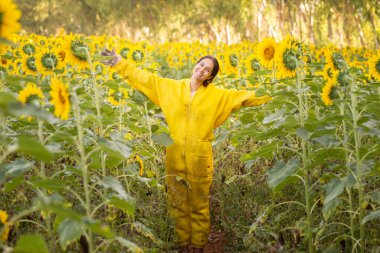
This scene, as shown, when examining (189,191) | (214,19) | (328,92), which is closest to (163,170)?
(189,191)

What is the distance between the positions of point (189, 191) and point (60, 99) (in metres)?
1.66

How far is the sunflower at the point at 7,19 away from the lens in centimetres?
197

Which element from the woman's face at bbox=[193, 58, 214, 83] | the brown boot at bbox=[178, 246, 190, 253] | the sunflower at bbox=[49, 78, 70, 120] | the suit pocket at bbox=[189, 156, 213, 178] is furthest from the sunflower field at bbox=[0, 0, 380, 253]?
the woman's face at bbox=[193, 58, 214, 83]

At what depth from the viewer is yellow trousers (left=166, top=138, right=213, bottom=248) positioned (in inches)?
145

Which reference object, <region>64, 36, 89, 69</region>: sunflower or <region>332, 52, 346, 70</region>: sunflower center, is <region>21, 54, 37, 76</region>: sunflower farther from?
<region>332, 52, 346, 70</region>: sunflower center

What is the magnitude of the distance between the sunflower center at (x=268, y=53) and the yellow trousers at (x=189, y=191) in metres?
0.77

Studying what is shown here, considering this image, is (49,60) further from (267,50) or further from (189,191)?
(267,50)

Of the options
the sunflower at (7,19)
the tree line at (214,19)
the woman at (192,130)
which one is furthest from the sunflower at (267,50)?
the tree line at (214,19)

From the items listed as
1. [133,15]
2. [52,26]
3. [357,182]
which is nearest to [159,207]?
[357,182]

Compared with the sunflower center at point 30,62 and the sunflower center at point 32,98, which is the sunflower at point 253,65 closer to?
the sunflower center at point 30,62

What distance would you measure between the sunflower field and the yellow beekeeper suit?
0.13m

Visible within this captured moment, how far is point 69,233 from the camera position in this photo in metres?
2.06

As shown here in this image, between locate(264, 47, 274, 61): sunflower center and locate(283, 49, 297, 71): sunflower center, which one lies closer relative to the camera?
locate(283, 49, 297, 71): sunflower center

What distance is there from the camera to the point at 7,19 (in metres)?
1.98
